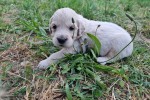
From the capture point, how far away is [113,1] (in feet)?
24.8

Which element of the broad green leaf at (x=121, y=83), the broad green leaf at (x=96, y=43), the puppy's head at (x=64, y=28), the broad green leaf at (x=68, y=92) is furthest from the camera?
the broad green leaf at (x=96, y=43)

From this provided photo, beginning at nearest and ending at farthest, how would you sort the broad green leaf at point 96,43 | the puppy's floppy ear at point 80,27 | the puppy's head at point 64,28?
the puppy's head at point 64,28 < the broad green leaf at point 96,43 < the puppy's floppy ear at point 80,27

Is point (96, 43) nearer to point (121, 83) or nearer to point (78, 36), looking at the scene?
point (78, 36)

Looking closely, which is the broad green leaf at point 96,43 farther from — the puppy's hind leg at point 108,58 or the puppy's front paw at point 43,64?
the puppy's front paw at point 43,64

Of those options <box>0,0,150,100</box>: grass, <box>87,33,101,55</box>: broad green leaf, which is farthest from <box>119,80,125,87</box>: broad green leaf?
<box>87,33,101,55</box>: broad green leaf

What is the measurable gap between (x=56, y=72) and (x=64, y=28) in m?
0.54

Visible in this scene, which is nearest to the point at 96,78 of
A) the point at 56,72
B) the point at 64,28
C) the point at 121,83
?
the point at 121,83

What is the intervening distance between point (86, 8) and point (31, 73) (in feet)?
7.76

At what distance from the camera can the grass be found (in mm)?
3602

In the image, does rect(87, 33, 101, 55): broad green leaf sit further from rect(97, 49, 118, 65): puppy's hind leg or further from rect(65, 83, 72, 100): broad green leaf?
rect(65, 83, 72, 100): broad green leaf

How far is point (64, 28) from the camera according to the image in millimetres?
3904

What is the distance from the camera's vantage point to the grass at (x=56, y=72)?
3602mm

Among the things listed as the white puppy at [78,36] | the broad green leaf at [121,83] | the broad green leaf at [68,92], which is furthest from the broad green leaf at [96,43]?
the broad green leaf at [68,92]

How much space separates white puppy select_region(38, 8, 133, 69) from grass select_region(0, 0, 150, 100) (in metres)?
0.11
